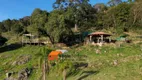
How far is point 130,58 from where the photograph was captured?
33.5 m

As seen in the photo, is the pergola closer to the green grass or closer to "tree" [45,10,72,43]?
"tree" [45,10,72,43]

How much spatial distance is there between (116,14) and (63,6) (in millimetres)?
12586

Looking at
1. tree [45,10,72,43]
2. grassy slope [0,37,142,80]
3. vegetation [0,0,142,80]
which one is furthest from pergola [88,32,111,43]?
grassy slope [0,37,142,80]

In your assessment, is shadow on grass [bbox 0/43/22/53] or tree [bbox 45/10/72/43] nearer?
tree [bbox 45/10/72/43]

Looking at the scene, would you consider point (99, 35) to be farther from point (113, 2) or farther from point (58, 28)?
point (113, 2)

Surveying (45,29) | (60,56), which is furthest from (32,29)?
(60,56)

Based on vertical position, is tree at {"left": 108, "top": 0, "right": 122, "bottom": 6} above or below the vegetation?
above

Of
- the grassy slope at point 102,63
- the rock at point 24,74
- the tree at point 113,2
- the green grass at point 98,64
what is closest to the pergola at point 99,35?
the green grass at point 98,64

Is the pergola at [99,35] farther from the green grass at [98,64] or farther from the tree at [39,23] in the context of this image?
the tree at [39,23]

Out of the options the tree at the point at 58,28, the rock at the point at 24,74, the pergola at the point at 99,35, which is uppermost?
the tree at the point at 58,28

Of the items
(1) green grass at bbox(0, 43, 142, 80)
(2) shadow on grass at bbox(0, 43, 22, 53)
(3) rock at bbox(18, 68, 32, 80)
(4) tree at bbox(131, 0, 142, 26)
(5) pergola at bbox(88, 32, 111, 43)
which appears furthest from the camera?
(4) tree at bbox(131, 0, 142, 26)

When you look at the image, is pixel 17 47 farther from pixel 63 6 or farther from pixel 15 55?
pixel 63 6

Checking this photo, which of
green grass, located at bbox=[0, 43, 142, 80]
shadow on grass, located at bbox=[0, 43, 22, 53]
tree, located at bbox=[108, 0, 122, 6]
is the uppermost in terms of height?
tree, located at bbox=[108, 0, 122, 6]

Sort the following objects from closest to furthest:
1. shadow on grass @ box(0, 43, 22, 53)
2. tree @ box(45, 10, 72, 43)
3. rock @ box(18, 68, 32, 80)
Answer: rock @ box(18, 68, 32, 80), tree @ box(45, 10, 72, 43), shadow on grass @ box(0, 43, 22, 53)
